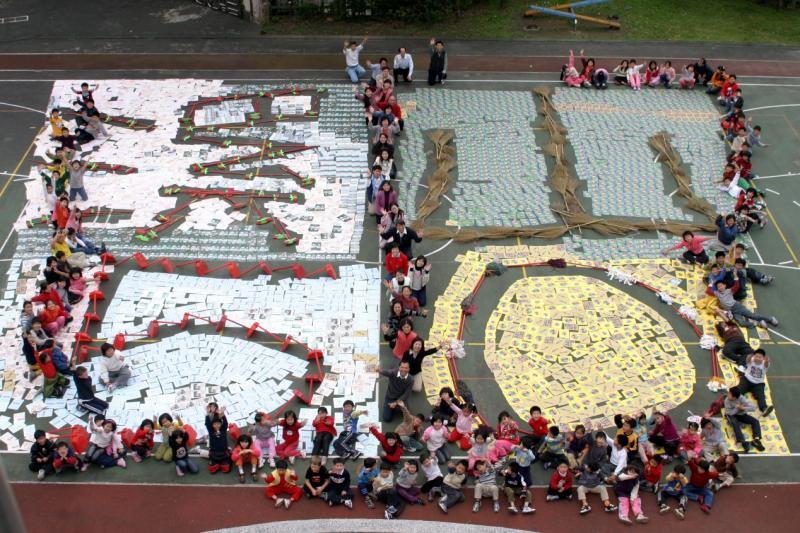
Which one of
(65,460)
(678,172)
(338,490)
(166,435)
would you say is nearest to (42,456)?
(65,460)

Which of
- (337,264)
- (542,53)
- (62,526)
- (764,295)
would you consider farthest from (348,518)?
(542,53)

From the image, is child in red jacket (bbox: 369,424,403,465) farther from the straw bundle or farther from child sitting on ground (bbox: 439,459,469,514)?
the straw bundle

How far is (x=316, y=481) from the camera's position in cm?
1562

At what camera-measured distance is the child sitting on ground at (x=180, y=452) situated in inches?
629

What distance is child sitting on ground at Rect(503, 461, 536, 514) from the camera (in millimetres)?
15609

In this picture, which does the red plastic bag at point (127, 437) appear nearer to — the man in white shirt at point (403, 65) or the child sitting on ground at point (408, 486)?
the child sitting on ground at point (408, 486)

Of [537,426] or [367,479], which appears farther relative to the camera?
[537,426]

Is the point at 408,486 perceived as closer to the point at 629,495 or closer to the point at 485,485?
the point at 485,485

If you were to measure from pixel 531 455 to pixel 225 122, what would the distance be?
15.2m

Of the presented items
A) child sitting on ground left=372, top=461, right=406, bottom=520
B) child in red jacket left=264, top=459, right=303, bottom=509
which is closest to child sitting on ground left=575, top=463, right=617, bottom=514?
child sitting on ground left=372, top=461, right=406, bottom=520

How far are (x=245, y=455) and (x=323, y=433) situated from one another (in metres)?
1.50

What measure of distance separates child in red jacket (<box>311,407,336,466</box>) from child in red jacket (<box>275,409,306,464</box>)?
325mm

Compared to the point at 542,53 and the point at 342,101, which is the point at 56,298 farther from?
the point at 542,53

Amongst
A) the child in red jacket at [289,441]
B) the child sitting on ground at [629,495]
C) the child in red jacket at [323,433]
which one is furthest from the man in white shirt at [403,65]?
the child sitting on ground at [629,495]
